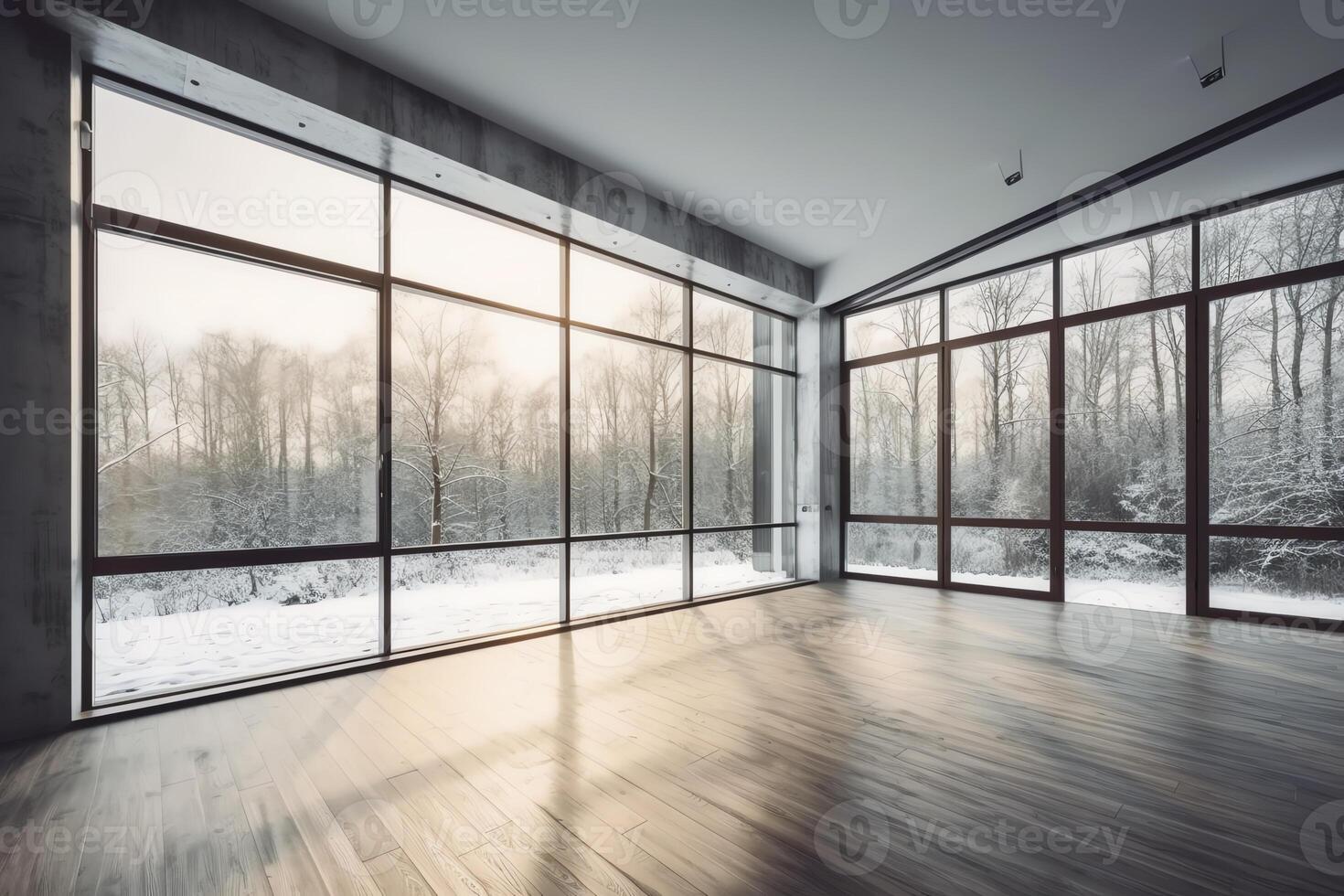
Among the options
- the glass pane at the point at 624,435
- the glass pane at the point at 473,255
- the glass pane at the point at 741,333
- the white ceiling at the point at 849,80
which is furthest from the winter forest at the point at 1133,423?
the glass pane at the point at 473,255

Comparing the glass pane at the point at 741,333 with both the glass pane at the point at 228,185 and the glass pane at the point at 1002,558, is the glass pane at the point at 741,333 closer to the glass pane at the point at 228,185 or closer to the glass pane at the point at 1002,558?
the glass pane at the point at 1002,558

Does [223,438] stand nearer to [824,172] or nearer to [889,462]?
[824,172]

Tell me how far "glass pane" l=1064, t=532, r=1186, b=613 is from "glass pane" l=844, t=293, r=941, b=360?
9.23 ft

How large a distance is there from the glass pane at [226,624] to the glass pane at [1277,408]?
7166 mm

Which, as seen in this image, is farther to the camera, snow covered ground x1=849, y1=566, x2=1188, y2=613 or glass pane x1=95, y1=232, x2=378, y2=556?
snow covered ground x1=849, y1=566, x2=1188, y2=613

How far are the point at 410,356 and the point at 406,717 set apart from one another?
8.36 feet

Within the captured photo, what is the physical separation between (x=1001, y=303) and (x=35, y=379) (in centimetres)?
794

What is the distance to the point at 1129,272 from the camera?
229 inches

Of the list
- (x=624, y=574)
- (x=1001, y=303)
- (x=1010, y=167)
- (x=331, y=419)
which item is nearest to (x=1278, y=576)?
(x=1001, y=303)

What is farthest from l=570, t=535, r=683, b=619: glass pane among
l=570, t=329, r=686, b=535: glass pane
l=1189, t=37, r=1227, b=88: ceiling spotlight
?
l=1189, t=37, r=1227, b=88: ceiling spotlight

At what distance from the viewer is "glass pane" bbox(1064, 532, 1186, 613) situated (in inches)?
215

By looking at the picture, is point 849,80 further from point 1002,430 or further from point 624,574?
point 624,574

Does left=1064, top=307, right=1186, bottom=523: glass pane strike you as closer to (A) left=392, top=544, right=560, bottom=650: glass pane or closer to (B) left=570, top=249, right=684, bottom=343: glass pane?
(B) left=570, top=249, right=684, bottom=343: glass pane

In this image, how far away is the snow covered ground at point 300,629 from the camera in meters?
3.39
